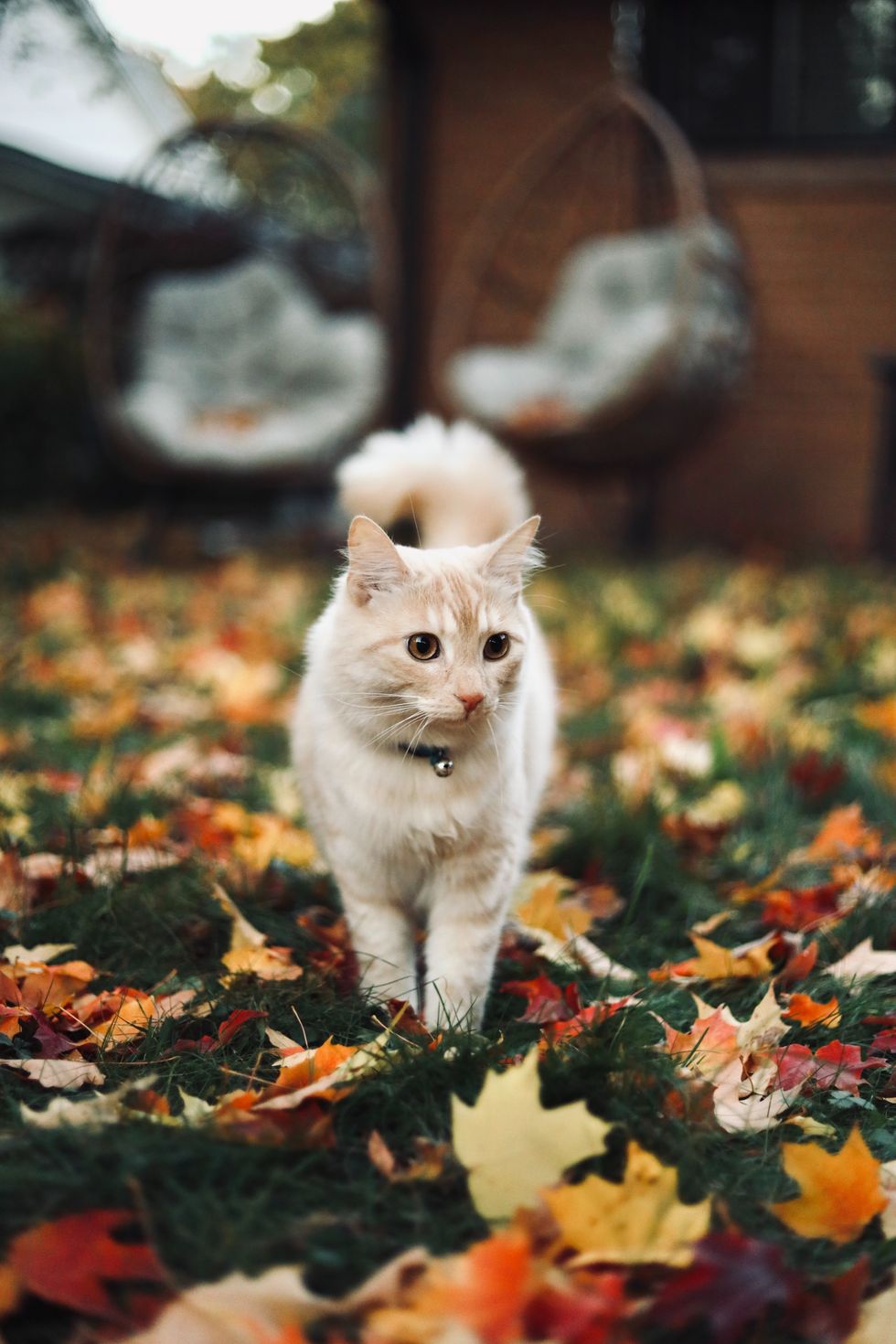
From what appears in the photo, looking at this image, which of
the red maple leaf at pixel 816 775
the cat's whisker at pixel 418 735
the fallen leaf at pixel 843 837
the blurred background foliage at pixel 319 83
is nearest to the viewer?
the cat's whisker at pixel 418 735

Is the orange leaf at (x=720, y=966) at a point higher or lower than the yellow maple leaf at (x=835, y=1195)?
lower

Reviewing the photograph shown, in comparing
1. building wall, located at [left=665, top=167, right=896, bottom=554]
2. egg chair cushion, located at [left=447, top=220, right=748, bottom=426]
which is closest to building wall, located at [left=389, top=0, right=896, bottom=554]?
building wall, located at [left=665, top=167, right=896, bottom=554]

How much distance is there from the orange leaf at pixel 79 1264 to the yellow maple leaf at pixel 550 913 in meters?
0.77

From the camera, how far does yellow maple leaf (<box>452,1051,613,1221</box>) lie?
95cm

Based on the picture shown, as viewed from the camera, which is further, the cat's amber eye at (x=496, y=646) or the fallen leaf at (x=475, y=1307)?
the cat's amber eye at (x=496, y=646)

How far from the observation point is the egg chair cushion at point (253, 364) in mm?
4734

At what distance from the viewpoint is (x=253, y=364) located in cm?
534

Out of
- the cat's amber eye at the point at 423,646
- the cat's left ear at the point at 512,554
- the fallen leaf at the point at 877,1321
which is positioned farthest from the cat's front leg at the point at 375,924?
the fallen leaf at the point at 877,1321

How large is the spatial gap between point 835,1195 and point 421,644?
0.70 meters

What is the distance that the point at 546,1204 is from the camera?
0.92 metres

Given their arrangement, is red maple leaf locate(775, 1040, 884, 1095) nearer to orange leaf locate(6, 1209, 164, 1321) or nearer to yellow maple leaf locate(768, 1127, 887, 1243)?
yellow maple leaf locate(768, 1127, 887, 1243)

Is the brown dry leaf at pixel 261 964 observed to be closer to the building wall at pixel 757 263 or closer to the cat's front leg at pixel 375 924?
the cat's front leg at pixel 375 924

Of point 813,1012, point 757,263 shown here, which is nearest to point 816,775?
point 813,1012

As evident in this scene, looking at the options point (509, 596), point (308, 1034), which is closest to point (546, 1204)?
point (308, 1034)
